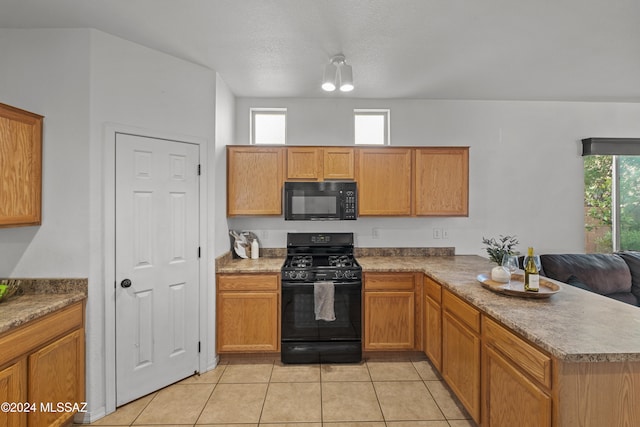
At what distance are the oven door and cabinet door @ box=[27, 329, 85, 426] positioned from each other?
1.50 meters

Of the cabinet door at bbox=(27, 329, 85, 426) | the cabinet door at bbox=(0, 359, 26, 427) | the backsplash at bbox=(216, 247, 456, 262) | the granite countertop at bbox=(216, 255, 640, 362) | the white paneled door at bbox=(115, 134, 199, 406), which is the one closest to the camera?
the granite countertop at bbox=(216, 255, 640, 362)

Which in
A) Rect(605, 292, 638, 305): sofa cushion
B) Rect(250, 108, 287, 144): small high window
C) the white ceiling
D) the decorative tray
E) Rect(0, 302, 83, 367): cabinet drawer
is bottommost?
Rect(605, 292, 638, 305): sofa cushion

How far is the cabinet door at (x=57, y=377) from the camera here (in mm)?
1646

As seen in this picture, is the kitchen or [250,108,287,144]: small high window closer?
the kitchen

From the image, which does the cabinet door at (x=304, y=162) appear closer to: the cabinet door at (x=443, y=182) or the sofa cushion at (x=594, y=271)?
the cabinet door at (x=443, y=182)

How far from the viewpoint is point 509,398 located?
1528 millimetres

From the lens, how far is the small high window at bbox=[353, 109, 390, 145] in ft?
11.6

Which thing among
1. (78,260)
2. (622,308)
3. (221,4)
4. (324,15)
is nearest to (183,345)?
(78,260)

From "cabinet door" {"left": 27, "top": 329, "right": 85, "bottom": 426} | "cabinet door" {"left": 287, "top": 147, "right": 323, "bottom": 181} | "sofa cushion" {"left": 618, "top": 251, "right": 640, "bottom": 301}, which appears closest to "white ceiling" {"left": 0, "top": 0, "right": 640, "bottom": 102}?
"cabinet door" {"left": 287, "top": 147, "right": 323, "bottom": 181}

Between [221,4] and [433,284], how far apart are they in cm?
260

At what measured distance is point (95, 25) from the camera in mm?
2031

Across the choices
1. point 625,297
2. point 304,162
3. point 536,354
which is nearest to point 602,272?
point 625,297

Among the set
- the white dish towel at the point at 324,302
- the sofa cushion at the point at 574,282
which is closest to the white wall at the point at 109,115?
the white dish towel at the point at 324,302

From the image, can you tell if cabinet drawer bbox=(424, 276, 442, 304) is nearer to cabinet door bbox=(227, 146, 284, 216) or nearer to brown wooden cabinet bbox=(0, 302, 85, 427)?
cabinet door bbox=(227, 146, 284, 216)
